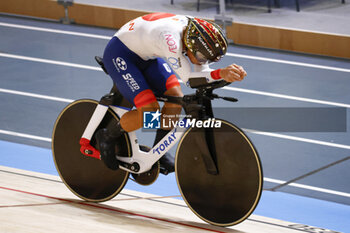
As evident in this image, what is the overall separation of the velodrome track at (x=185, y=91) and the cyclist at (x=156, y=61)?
60 cm

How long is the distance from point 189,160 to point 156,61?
70 cm

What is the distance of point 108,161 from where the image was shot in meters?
4.60

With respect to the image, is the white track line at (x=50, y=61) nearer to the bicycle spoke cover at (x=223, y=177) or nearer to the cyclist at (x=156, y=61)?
the cyclist at (x=156, y=61)

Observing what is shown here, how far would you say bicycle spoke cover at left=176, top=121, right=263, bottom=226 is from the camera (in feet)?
13.5

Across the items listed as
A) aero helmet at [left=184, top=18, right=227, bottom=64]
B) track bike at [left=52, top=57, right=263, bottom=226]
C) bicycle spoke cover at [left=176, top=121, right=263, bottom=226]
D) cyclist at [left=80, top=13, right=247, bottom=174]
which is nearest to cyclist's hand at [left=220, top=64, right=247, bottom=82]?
cyclist at [left=80, top=13, right=247, bottom=174]

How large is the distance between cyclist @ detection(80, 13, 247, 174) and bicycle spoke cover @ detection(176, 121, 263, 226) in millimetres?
254

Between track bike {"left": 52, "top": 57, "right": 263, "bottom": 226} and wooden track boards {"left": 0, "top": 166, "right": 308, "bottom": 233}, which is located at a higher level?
track bike {"left": 52, "top": 57, "right": 263, "bottom": 226}

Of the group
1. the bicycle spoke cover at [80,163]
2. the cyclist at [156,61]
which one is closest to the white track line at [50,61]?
the bicycle spoke cover at [80,163]

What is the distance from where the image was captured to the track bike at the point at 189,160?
A: 4145 millimetres

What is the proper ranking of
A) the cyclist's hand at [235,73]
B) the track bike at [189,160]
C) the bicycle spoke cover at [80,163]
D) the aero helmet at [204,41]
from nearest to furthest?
the cyclist's hand at [235,73]
the aero helmet at [204,41]
the track bike at [189,160]
the bicycle spoke cover at [80,163]

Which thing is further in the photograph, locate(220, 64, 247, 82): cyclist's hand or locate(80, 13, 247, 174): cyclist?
locate(80, 13, 247, 174): cyclist

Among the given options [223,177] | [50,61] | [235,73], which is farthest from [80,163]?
[50,61]

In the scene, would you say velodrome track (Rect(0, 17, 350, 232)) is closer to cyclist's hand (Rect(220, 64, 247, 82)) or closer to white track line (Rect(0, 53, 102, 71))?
white track line (Rect(0, 53, 102, 71))

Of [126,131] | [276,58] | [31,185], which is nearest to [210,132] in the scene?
[126,131]
